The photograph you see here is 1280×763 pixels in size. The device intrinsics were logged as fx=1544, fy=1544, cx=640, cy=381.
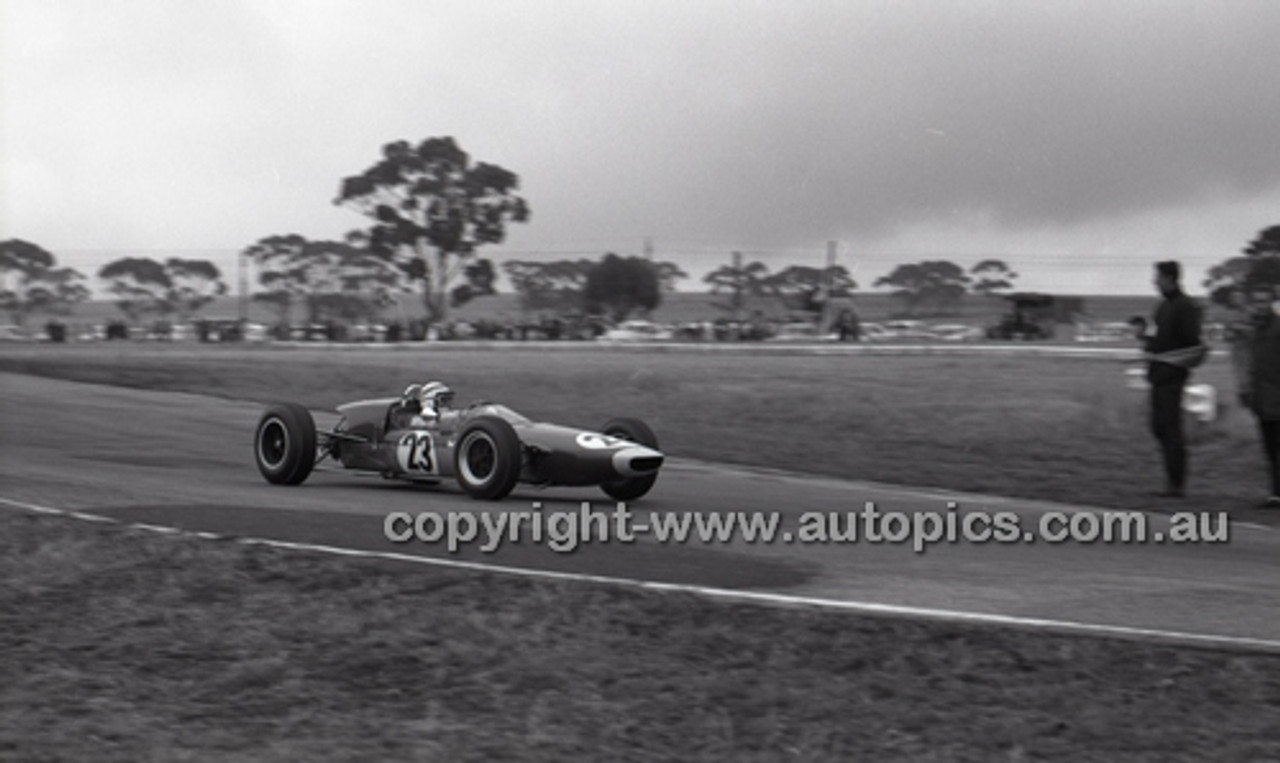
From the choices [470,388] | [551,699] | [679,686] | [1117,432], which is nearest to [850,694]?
[679,686]

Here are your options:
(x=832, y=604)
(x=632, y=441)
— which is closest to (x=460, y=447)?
(x=632, y=441)

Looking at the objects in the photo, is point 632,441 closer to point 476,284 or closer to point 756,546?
point 756,546

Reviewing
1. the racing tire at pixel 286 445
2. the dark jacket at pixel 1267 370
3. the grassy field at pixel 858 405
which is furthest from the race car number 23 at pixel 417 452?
the dark jacket at pixel 1267 370

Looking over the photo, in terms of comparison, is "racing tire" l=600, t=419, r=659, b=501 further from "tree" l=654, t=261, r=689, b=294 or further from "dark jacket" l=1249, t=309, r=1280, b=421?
"tree" l=654, t=261, r=689, b=294

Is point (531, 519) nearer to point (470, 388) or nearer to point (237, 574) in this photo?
point (237, 574)

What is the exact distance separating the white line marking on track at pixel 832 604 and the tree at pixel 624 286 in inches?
2292

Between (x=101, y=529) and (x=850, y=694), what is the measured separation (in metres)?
4.76

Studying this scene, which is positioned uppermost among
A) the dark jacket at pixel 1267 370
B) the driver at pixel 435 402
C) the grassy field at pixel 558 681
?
the dark jacket at pixel 1267 370

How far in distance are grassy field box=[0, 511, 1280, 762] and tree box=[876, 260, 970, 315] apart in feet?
231

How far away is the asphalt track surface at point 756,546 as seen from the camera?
6785 millimetres

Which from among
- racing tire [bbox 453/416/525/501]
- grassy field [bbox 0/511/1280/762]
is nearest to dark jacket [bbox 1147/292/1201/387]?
racing tire [bbox 453/416/525/501]

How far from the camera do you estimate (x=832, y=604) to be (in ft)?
21.2

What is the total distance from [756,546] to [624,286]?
59.1 m

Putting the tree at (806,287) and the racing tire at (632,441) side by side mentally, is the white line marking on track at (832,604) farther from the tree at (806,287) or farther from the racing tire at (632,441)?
the tree at (806,287)
